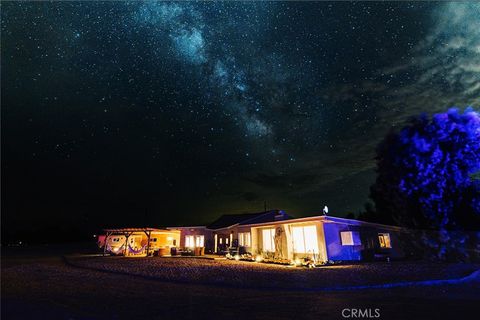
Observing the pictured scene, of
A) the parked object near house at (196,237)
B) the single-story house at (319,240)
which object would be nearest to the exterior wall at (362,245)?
the single-story house at (319,240)

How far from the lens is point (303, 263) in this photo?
1844cm

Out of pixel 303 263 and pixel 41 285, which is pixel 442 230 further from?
pixel 41 285

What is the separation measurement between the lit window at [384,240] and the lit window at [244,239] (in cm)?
1080

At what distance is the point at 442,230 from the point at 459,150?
523 centimetres

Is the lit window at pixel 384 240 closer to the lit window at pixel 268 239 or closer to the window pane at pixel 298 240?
the window pane at pixel 298 240

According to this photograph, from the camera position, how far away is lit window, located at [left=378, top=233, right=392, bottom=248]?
2177cm

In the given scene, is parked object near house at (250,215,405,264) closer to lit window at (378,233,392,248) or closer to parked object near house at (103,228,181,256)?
lit window at (378,233,392,248)

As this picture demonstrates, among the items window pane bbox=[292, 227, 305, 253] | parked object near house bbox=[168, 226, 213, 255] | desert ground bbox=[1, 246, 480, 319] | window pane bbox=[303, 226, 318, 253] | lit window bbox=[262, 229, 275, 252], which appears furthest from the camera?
parked object near house bbox=[168, 226, 213, 255]

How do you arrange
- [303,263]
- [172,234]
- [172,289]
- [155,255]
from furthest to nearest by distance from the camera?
[172,234], [155,255], [303,263], [172,289]

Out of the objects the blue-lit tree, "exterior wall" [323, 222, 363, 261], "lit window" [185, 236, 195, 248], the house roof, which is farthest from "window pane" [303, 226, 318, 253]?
"lit window" [185, 236, 195, 248]

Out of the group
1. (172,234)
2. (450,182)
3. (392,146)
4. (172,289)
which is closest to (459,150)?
(450,182)

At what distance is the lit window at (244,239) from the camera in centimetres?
2777

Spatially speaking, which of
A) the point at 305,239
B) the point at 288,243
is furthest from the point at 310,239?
the point at 288,243

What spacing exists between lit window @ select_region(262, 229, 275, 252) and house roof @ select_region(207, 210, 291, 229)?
2.31m
